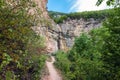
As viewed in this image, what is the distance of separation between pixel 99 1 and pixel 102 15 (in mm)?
84966

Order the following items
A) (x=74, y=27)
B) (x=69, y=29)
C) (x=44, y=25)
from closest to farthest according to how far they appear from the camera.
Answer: (x=44, y=25) → (x=69, y=29) → (x=74, y=27)

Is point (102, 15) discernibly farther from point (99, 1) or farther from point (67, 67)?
point (99, 1)

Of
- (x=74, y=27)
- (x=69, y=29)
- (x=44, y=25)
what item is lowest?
(x=44, y=25)

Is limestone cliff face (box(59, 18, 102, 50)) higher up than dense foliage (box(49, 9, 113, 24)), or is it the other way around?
dense foliage (box(49, 9, 113, 24))

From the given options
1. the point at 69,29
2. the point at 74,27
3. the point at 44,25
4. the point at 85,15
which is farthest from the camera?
the point at 85,15

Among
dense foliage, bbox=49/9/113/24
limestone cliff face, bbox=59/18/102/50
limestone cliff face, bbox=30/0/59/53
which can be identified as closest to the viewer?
limestone cliff face, bbox=30/0/59/53

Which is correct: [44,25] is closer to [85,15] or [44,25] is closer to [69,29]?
[69,29]

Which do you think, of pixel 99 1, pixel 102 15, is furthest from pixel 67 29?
pixel 99 1

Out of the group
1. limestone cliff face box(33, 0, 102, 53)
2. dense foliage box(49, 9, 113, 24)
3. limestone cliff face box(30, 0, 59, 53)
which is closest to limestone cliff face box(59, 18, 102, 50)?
limestone cliff face box(33, 0, 102, 53)

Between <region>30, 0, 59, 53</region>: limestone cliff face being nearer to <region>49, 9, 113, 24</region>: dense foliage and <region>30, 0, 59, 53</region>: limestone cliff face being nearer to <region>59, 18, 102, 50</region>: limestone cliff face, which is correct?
<region>59, 18, 102, 50</region>: limestone cliff face

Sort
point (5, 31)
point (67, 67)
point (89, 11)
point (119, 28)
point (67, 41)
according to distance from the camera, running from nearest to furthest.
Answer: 1. point (5, 31)
2. point (119, 28)
3. point (67, 67)
4. point (67, 41)
5. point (89, 11)

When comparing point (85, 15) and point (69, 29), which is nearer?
point (69, 29)

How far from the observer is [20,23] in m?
8.52

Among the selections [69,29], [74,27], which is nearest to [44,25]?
[69,29]
